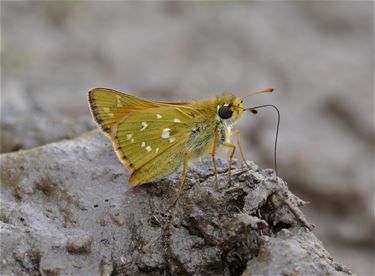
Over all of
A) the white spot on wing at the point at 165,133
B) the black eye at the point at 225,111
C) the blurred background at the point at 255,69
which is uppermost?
the black eye at the point at 225,111

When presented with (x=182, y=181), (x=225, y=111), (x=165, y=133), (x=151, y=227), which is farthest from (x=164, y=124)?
(x=151, y=227)

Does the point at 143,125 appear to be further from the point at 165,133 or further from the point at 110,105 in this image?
the point at 110,105

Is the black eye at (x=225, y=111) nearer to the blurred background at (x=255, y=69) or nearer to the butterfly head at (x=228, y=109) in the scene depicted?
the butterfly head at (x=228, y=109)

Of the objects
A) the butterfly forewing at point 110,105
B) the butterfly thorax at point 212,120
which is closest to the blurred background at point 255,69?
the butterfly forewing at point 110,105

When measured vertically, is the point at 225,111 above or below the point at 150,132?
above

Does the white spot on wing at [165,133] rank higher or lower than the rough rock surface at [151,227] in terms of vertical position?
higher

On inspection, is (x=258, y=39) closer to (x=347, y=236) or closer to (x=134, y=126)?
(x=347, y=236)

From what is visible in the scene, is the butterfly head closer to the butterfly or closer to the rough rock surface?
the butterfly

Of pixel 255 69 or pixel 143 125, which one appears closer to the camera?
pixel 143 125

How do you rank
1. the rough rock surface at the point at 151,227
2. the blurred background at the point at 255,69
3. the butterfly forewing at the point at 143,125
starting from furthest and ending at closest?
the blurred background at the point at 255,69 < the butterfly forewing at the point at 143,125 < the rough rock surface at the point at 151,227
